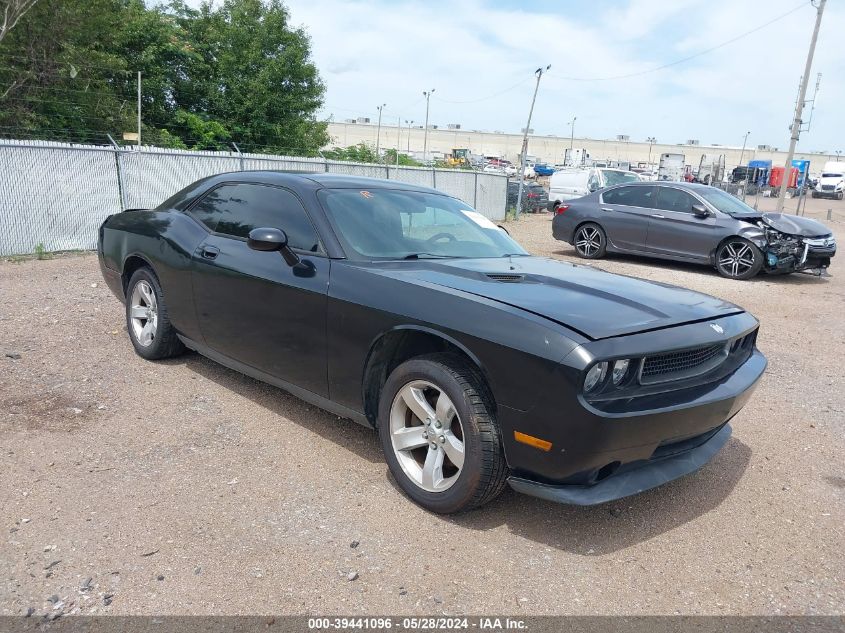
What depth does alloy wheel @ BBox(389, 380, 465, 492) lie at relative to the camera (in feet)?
10.2

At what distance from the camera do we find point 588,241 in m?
12.8

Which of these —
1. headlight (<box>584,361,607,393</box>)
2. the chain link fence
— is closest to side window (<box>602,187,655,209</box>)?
the chain link fence

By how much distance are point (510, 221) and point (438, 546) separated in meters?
19.6

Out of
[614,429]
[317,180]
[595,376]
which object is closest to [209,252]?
[317,180]

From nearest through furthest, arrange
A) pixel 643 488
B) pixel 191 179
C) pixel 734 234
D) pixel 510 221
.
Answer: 1. pixel 643 488
2. pixel 734 234
3. pixel 191 179
4. pixel 510 221

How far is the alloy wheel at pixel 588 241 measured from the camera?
1273 centimetres

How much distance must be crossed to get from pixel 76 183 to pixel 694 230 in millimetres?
10427

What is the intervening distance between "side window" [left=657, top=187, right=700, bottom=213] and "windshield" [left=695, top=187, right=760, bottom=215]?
22cm

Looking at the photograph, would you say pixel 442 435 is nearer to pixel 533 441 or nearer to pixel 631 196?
pixel 533 441

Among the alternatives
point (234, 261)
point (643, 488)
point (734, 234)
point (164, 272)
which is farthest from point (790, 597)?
point (734, 234)

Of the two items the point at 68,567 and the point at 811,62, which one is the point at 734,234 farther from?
the point at 811,62

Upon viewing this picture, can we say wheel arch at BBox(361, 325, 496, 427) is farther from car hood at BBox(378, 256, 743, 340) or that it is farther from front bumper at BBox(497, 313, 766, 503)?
front bumper at BBox(497, 313, 766, 503)

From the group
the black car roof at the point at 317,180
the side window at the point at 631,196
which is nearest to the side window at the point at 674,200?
the side window at the point at 631,196

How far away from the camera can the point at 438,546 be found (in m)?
3.00
